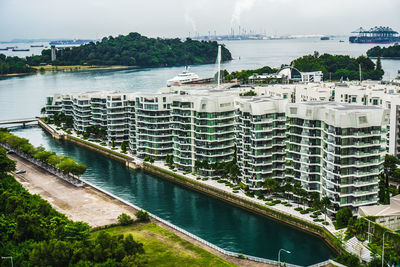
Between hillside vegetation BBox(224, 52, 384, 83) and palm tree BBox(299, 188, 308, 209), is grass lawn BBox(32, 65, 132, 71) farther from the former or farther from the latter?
palm tree BBox(299, 188, 308, 209)

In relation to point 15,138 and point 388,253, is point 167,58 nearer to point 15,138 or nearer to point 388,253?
point 15,138

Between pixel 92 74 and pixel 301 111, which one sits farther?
pixel 92 74

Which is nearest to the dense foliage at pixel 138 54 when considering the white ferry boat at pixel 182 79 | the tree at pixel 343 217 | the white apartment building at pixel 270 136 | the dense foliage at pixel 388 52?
the dense foliage at pixel 388 52

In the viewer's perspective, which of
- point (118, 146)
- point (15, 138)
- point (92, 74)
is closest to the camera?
point (15, 138)

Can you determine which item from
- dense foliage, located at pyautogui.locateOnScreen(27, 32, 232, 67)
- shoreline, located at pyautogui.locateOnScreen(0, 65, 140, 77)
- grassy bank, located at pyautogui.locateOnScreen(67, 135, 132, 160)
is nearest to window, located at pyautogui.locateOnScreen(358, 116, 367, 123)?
grassy bank, located at pyautogui.locateOnScreen(67, 135, 132, 160)

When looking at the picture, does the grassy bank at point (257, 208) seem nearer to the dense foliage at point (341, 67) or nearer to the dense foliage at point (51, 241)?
the dense foliage at point (51, 241)

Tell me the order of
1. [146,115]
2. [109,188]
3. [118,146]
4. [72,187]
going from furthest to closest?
[118,146] → [146,115] → [109,188] → [72,187]

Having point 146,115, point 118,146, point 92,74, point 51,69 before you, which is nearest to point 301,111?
point 146,115
